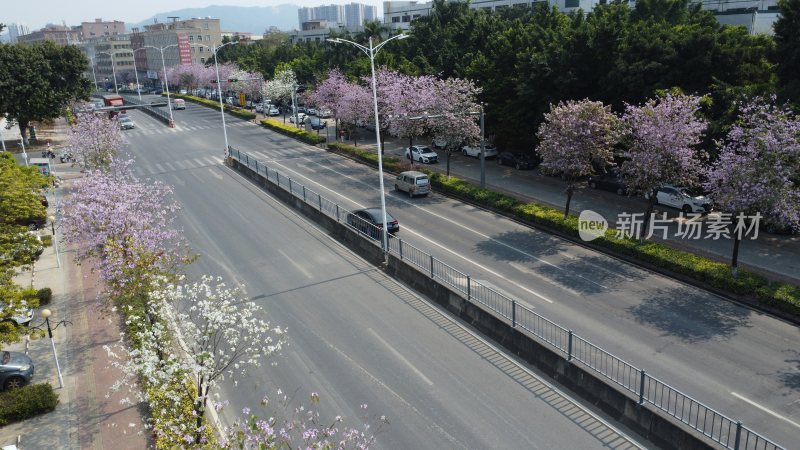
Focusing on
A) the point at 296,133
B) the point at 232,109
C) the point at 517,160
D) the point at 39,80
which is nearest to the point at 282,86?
the point at 232,109

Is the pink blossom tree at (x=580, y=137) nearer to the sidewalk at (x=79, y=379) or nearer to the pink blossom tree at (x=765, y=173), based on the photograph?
the pink blossom tree at (x=765, y=173)

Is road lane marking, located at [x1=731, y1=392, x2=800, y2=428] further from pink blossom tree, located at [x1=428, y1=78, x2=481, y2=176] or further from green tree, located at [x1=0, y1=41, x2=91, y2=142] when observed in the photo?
green tree, located at [x1=0, y1=41, x2=91, y2=142]

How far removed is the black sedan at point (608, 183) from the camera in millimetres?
36062

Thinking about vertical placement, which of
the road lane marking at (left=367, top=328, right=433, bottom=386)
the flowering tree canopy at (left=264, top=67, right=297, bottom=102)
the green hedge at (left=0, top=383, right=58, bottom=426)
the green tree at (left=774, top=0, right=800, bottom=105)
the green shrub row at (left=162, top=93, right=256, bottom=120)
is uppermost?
the green tree at (left=774, top=0, right=800, bottom=105)

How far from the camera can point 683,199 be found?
32.1 meters

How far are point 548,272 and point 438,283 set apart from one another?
18.4 feet

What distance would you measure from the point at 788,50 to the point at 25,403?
1361 inches

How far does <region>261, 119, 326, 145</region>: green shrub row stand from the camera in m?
58.9

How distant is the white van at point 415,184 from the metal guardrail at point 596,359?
30.2ft

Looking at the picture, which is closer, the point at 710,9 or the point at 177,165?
the point at 177,165

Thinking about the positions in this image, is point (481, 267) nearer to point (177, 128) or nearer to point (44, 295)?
point (44, 295)

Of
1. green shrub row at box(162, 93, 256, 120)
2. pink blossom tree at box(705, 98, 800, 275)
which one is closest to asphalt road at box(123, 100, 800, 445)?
pink blossom tree at box(705, 98, 800, 275)

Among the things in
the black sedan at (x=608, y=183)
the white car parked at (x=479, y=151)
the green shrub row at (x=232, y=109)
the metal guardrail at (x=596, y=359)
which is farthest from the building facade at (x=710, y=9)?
the metal guardrail at (x=596, y=359)

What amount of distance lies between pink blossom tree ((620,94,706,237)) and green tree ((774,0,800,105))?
Answer: 5511 mm
